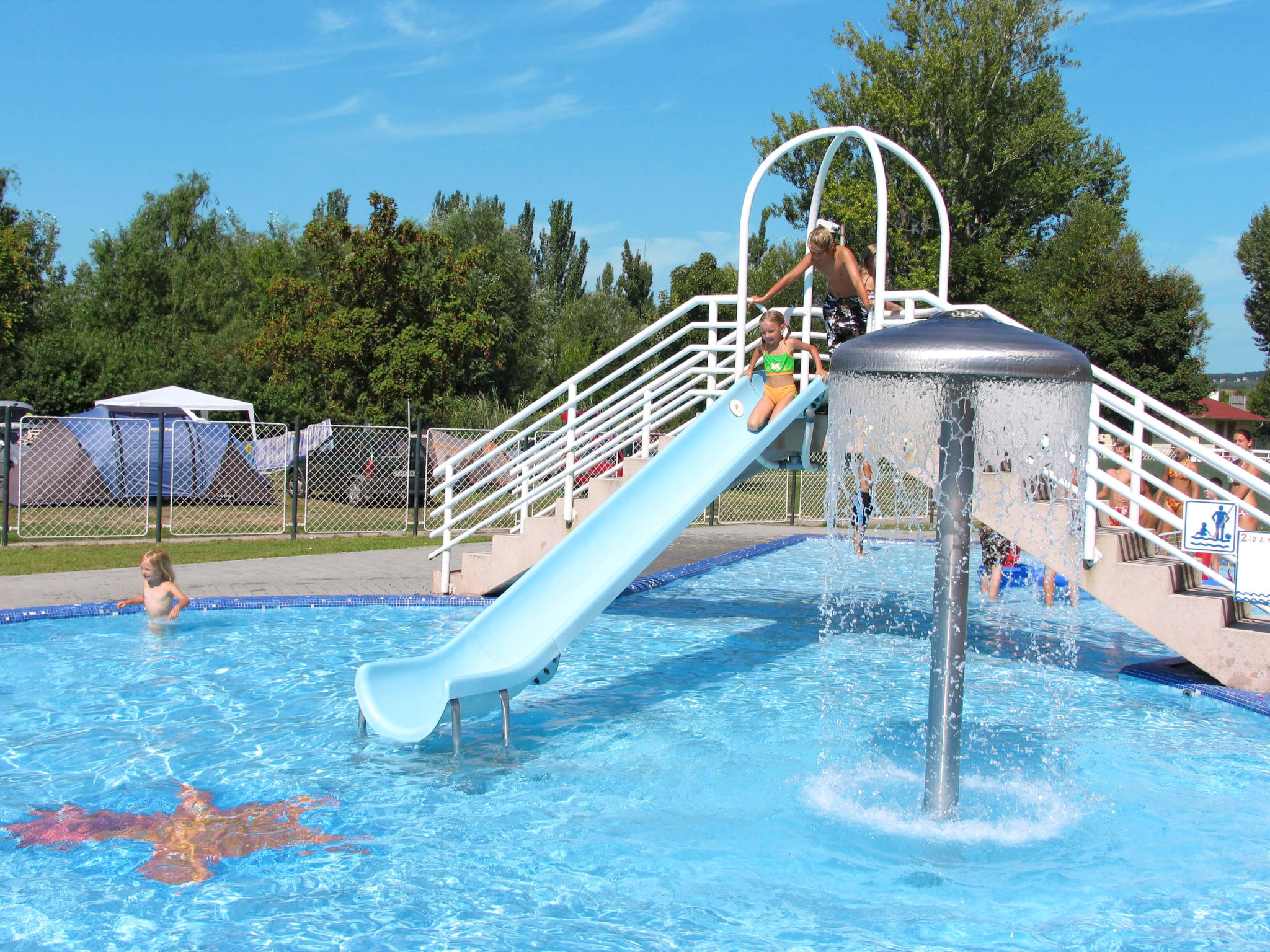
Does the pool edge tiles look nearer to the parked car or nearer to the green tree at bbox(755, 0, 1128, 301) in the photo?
the parked car

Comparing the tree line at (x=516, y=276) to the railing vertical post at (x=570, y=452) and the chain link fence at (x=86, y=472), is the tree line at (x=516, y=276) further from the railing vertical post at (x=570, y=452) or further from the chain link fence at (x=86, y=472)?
the railing vertical post at (x=570, y=452)

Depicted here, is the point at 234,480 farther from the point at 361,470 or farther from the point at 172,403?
the point at 172,403

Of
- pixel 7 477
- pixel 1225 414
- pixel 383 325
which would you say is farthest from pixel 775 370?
pixel 1225 414

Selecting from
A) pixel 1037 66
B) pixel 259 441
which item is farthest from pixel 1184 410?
pixel 259 441

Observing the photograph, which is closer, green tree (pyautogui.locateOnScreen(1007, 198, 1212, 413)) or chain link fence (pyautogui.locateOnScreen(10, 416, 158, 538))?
chain link fence (pyautogui.locateOnScreen(10, 416, 158, 538))

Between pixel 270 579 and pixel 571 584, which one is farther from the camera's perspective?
pixel 270 579

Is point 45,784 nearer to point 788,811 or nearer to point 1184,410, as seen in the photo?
point 788,811

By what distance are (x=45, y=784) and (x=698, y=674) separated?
476cm

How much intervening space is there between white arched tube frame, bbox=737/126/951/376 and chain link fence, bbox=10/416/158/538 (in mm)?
12497

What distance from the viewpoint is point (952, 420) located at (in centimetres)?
476

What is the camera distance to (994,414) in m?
4.60

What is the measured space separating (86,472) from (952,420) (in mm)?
18541

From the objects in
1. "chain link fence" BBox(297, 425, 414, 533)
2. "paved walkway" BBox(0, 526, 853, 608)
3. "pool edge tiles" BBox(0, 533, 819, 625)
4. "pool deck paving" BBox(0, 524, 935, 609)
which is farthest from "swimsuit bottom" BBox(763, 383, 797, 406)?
"chain link fence" BBox(297, 425, 414, 533)

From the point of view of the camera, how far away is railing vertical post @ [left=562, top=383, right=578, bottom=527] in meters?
10.1
